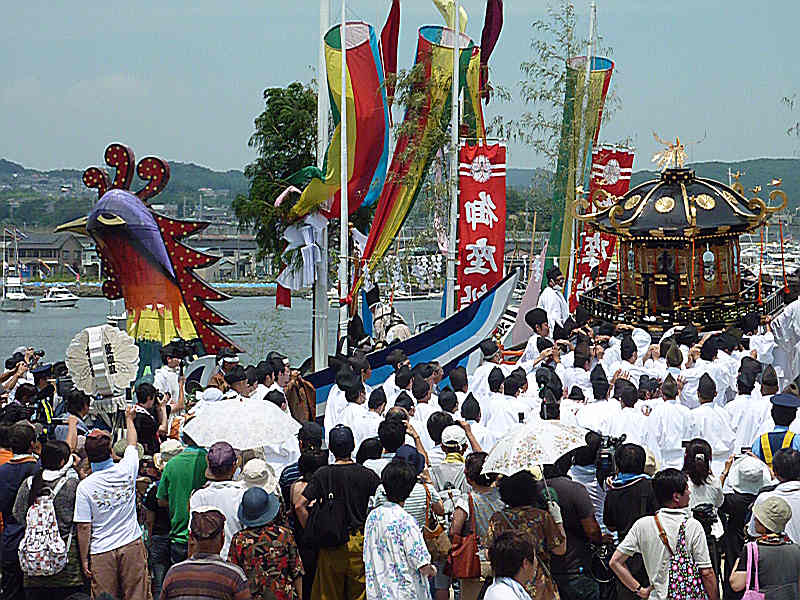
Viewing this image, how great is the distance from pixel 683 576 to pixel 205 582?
233 centimetres

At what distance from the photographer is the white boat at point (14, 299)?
6141cm

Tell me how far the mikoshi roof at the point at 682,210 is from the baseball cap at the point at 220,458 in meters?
12.0

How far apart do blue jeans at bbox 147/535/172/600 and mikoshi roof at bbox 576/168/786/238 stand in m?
11.8

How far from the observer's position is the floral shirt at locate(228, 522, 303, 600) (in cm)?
521

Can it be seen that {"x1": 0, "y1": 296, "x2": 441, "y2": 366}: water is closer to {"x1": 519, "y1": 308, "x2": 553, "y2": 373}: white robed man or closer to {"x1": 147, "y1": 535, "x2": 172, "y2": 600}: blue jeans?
{"x1": 519, "y1": 308, "x2": 553, "y2": 373}: white robed man

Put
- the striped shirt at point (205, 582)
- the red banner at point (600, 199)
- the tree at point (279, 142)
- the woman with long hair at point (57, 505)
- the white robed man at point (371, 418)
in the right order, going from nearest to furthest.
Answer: the striped shirt at point (205, 582)
the woman with long hair at point (57, 505)
the white robed man at point (371, 418)
the red banner at point (600, 199)
the tree at point (279, 142)

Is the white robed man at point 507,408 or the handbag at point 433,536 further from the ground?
the white robed man at point 507,408

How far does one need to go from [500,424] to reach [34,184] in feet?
365

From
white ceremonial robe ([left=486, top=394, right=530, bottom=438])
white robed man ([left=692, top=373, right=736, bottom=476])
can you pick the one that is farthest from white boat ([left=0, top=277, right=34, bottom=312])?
white robed man ([left=692, top=373, right=736, bottom=476])

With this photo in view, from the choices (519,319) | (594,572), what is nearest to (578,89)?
(519,319)

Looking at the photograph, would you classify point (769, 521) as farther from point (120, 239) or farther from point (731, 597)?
point (120, 239)

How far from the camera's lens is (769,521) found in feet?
15.9

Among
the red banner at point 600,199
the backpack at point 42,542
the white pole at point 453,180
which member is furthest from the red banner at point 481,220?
the backpack at point 42,542

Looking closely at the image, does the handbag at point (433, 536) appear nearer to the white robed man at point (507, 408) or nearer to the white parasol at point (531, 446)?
the white parasol at point (531, 446)
